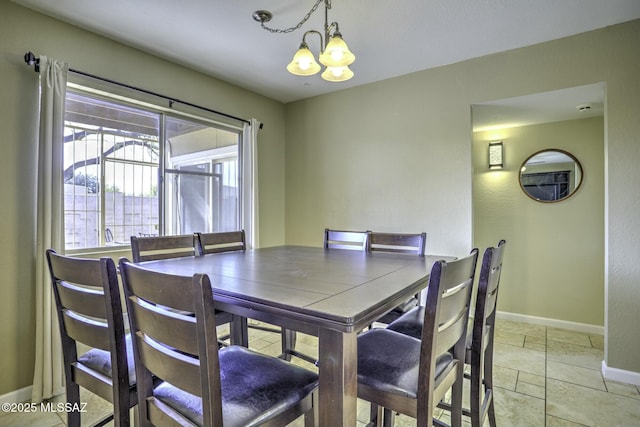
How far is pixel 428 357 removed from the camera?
3.21 ft

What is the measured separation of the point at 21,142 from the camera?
6.72ft

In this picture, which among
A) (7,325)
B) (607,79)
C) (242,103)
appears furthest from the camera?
(242,103)

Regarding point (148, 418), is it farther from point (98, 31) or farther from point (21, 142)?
point (98, 31)

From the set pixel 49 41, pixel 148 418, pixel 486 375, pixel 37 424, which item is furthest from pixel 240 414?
pixel 49 41

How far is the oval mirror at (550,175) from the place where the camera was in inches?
123

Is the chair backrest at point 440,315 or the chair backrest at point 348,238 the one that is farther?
the chair backrest at point 348,238

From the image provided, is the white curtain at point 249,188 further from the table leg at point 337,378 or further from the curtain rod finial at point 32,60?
the table leg at point 337,378

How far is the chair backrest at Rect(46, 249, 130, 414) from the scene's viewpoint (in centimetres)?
107

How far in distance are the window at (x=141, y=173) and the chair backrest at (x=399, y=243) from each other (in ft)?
6.04

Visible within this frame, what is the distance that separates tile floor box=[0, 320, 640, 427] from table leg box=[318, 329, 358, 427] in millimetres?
1065

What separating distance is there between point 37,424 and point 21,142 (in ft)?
5.54

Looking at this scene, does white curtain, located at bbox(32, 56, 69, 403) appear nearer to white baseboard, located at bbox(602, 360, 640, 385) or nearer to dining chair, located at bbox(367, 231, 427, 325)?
dining chair, located at bbox(367, 231, 427, 325)

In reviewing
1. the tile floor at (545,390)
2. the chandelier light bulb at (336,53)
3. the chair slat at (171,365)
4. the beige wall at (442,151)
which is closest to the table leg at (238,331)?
the tile floor at (545,390)

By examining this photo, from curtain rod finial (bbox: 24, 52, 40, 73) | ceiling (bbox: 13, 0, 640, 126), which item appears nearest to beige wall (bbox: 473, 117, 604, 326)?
ceiling (bbox: 13, 0, 640, 126)
